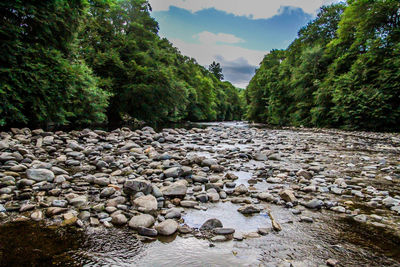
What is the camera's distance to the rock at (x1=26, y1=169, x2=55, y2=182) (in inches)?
105

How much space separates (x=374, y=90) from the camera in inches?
515

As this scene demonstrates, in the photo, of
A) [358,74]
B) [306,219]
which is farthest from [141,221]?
[358,74]

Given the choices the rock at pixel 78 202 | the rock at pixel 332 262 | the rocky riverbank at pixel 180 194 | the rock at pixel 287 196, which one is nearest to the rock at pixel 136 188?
the rocky riverbank at pixel 180 194

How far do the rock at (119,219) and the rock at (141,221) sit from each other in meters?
0.07

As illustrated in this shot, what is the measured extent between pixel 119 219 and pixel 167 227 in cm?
46

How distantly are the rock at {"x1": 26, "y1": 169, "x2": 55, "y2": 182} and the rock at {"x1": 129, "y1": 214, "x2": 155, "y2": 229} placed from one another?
155cm

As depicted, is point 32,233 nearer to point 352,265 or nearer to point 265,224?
point 265,224

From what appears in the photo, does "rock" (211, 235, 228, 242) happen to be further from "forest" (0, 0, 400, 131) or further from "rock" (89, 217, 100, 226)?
"forest" (0, 0, 400, 131)

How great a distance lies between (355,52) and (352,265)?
19450 mm

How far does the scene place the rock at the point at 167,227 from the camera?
180 centimetres

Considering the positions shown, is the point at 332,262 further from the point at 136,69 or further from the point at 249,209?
→ the point at 136,69

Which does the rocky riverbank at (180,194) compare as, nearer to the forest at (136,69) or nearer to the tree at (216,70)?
the forest at (136,69)

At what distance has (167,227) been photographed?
71.9 inches

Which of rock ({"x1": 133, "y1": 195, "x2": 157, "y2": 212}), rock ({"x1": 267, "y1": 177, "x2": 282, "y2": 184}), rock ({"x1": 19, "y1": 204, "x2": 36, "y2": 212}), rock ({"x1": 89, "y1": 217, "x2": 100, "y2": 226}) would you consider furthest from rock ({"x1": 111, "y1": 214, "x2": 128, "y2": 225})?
rock ({"x1": 267, "y1": 177, "x2": 282, "y2": 184})
